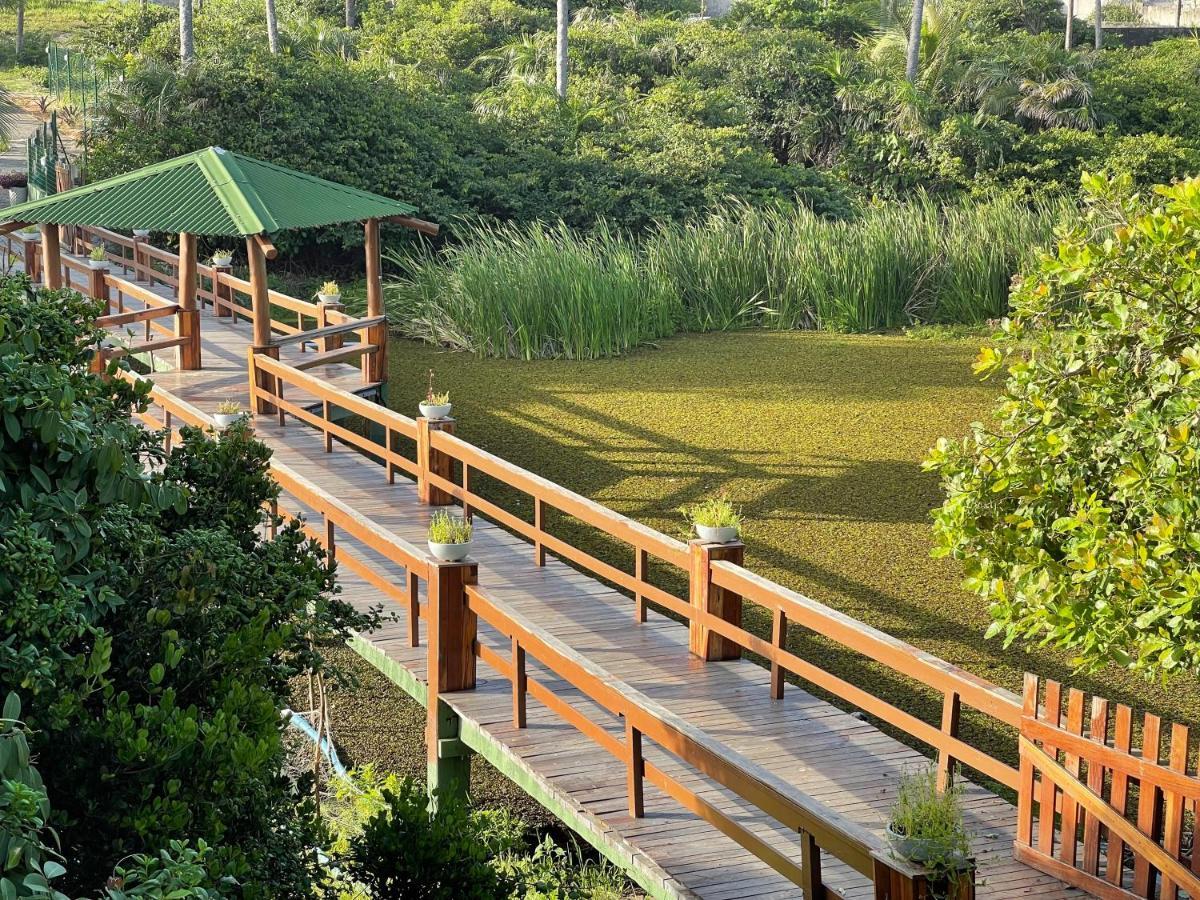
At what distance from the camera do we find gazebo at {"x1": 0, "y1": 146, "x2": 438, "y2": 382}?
12.0 metres

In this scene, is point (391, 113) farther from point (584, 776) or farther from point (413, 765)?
point (584, 776)

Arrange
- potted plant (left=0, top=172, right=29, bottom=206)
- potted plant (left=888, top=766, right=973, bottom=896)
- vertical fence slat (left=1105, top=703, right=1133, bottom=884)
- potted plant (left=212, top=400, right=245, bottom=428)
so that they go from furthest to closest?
potted plant (left=0, top=172, right=29, bottom=206), potted plant (left=212, top=400, right=245, bottom=428), vertical fence slat (left=1105, top=703, right=1133, bottom=884), potted plant (left=888, top=766, right=973, bottom=896)

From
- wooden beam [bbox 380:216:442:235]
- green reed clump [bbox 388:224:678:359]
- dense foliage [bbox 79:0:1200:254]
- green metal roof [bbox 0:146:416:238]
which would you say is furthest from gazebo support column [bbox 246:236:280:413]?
dense foliage [bbox 79:0:1200:254]

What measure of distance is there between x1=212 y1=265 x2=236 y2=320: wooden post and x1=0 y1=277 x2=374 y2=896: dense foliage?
1235cm

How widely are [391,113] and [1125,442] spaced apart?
19428 mm

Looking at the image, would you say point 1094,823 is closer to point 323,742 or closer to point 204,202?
point 323,742

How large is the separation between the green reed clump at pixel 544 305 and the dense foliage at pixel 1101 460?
11208mm

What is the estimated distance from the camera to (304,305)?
14086 millimetres

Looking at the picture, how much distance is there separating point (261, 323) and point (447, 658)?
21.4ft

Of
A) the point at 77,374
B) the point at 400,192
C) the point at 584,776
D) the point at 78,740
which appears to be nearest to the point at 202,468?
the point at 77,374

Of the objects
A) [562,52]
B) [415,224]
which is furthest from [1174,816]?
[562,52]

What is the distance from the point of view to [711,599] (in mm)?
6898

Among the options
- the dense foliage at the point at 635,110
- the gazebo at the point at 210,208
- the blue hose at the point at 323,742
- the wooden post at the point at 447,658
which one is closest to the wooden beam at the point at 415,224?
the gazebo at the point at 210,208

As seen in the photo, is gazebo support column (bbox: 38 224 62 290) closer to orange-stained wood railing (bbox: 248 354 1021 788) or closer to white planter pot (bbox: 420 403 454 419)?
orange-stained wood railing (bbox: 248 354 1021 788)
